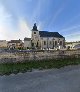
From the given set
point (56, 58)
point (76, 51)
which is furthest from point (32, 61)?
point (76, 51)

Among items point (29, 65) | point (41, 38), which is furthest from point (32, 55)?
point (41, 38)

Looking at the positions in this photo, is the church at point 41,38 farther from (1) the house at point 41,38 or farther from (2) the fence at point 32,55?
(2) the fence at point 32,55

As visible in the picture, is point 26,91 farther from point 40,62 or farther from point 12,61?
point 40,62

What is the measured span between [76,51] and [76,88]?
6.13m

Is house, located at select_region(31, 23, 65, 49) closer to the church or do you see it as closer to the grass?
the church

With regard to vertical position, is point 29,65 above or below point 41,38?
below

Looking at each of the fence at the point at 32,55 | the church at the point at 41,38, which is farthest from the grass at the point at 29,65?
the church at the point at 41,38

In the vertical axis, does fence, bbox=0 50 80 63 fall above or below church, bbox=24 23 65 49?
below

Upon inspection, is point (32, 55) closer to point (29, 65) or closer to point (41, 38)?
point (29, 65)

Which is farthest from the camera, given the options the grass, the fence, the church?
the fence

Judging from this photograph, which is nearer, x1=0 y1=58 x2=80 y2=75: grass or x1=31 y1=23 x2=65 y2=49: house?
x1=31 y1=23 x2=65 y2=49: house

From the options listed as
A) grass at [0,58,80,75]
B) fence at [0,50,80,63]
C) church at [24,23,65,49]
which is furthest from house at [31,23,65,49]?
fence at [0,50,80,63]

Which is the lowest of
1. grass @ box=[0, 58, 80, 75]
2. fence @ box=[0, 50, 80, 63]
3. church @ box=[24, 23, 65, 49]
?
grass @ box=[0, 58, 80, 75]

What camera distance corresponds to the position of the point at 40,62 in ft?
25.0
